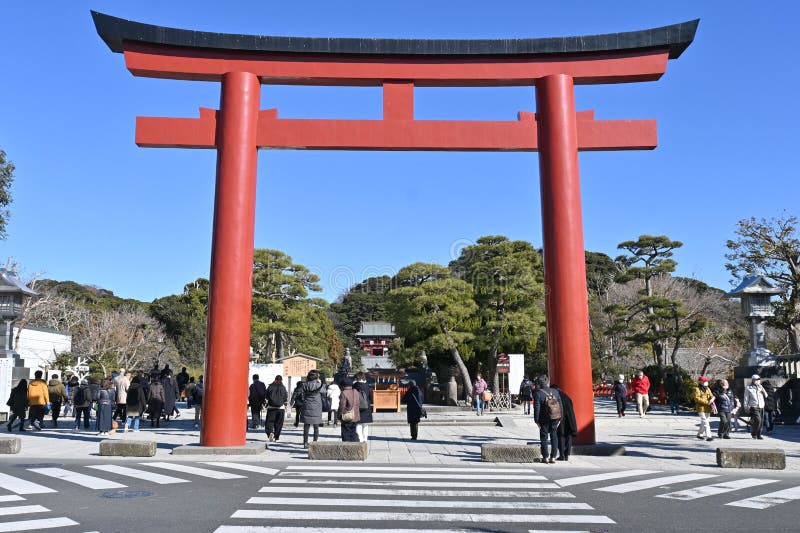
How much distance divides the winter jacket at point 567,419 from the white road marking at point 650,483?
1.61 metres

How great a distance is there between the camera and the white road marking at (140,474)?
8.11 m

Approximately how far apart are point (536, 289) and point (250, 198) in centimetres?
1971

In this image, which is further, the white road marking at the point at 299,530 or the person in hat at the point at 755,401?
the person in hat at the point at 755,401

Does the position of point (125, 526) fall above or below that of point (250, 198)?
below

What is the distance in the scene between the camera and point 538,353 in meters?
33.7

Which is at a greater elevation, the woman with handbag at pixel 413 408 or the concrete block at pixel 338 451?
the woman with handbag at pixel 413 408

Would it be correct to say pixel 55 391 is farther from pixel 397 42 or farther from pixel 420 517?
pixel 420 517

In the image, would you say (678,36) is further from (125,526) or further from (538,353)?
(538,353)

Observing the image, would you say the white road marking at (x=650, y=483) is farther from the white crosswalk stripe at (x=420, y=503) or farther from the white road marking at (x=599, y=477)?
the white crosswalk stripe at (x=420, y=503)

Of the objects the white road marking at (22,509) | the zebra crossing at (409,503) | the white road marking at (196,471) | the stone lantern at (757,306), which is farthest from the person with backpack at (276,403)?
the stone lantern at (757,306)

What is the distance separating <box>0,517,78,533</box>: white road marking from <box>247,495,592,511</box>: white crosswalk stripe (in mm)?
1805

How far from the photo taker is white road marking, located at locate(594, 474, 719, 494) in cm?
780

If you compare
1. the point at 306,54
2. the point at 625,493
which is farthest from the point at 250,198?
the point at 625,493

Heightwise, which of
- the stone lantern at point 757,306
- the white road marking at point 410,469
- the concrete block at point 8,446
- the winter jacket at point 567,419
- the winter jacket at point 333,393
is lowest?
the white road marking at point 410,469
